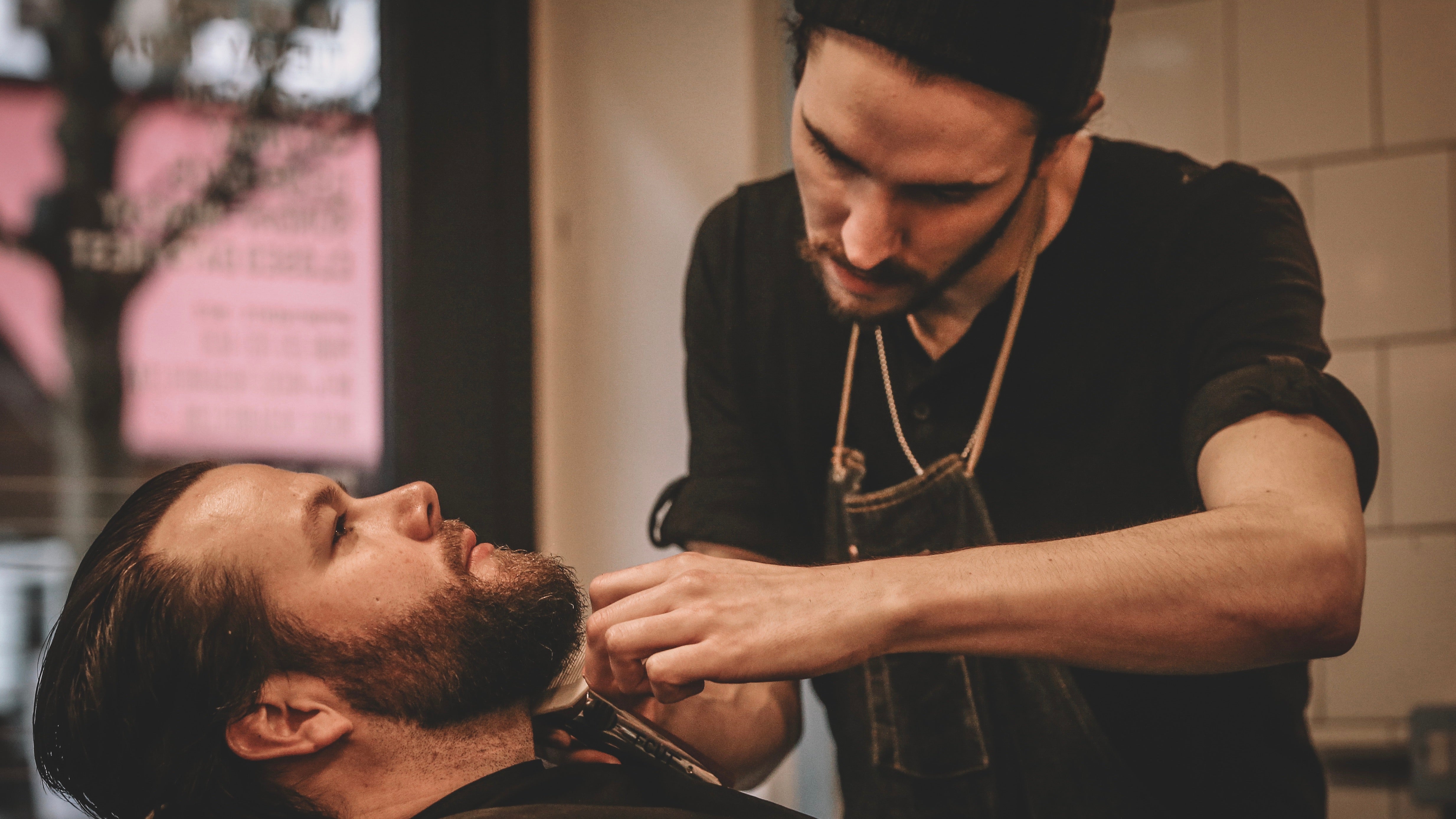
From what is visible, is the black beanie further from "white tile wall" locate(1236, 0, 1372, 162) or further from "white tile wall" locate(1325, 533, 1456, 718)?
"white tile wall" locate(1325, 533, 1456, 718)

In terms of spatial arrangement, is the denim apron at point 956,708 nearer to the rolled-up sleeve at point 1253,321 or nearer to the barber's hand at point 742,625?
the rolled-up sleeve at point 1253,321

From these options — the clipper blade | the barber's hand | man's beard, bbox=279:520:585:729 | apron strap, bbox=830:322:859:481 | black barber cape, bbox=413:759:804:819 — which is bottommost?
black barber cape, bbox=413:759:804:819

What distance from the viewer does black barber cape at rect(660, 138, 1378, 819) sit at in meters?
1.17

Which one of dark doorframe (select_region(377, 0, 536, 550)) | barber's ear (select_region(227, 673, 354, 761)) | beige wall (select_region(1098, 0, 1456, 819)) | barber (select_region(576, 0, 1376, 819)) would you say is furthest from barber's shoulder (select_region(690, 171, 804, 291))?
dark doorframe (select_region(377, 0, 536, 550))

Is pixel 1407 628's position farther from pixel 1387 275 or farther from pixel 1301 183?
pixel 1301 183

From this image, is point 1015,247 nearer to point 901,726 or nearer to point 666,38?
point 901,726

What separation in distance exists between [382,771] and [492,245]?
1531 mm

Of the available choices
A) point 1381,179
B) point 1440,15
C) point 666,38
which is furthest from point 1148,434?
point 666,38

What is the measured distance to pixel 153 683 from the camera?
3.59 feet

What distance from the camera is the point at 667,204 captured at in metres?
2.37

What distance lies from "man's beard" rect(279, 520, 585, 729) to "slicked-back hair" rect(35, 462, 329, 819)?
0.06 meters

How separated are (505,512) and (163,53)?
1197 millimetres

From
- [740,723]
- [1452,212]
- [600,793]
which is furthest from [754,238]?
[1452,212]

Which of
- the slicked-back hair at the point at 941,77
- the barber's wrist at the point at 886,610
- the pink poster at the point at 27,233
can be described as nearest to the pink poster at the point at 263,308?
the pink poster at the point at 27,233
